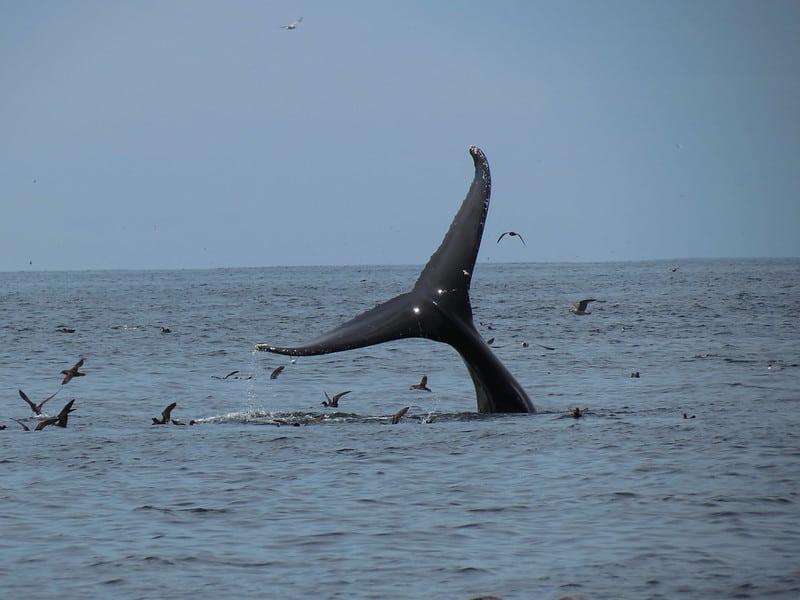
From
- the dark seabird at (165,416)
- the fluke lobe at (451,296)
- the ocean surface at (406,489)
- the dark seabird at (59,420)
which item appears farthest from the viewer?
the dark seabird at (165,416)

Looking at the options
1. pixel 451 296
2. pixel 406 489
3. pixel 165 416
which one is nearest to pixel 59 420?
pixel 165 416

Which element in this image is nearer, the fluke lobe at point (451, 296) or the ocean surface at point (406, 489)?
the ocean surface at point (406, 489)

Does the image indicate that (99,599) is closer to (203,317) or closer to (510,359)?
(510,359)

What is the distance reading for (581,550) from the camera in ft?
42.0

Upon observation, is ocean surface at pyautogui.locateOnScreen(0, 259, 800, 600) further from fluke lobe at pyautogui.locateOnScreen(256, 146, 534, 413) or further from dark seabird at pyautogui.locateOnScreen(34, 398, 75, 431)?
fluke lobe at pyautogui.locateOnScreen(256, 146, 534, 413)

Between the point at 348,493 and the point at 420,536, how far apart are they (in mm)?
2488

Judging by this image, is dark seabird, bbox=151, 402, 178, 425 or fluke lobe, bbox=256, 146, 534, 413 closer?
fluke lobe, bbox=256, 146, 534, 413

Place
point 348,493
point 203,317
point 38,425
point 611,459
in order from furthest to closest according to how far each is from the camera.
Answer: point 203,317 → point 38,425 → point 611,459 → point 348,493

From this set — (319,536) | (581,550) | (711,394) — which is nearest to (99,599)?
(319,536)

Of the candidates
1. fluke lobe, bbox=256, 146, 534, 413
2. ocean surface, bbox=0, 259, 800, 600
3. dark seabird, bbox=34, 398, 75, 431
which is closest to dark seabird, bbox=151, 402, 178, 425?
ocean surface, bbox=0, 259, 800, 600

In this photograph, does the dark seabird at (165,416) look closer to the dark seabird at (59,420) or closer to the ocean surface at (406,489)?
the ocean surface at (406,489)

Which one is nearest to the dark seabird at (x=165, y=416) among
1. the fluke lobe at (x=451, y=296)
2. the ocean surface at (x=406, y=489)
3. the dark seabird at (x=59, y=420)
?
the ocean surface at (x=406, y=489)

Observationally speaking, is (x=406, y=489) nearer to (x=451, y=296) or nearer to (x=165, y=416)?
(x=451, y=296)

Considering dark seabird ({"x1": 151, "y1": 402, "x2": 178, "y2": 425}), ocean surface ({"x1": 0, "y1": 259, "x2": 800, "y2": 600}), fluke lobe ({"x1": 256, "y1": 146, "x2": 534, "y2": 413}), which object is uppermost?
fluke lobe ({"x1": 256, "y1": 146, "x2": 534, "y2": 413})
